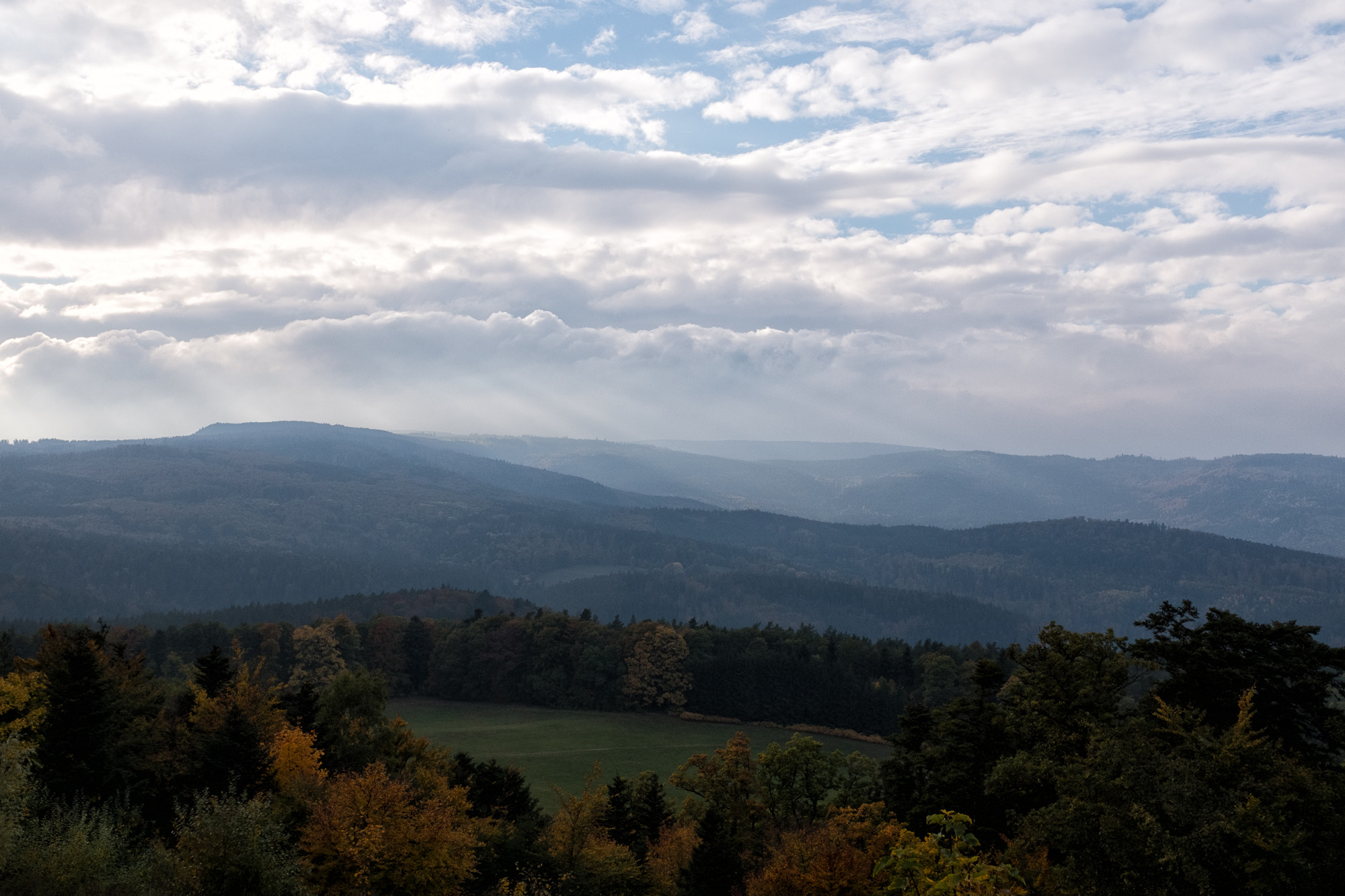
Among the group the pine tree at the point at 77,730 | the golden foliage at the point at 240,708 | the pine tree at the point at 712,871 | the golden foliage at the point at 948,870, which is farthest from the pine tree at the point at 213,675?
the golden foliage at the point at 948,870

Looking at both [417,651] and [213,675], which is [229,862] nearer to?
[213,675]

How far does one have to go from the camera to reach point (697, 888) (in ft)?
159

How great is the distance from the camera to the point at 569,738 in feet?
416

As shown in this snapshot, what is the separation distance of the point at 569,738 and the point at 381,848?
288 ft

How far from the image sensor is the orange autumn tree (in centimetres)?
4197

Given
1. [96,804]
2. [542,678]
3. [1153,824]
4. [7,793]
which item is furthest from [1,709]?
[542,678]

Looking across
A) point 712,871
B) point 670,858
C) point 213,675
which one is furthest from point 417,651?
point 712,871

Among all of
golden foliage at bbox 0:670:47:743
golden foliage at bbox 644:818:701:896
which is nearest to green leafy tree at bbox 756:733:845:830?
golden foliage at bbox 644:818:701:896

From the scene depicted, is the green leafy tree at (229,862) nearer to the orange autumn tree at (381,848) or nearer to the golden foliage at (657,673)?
the orange autumn tree at (381,848)

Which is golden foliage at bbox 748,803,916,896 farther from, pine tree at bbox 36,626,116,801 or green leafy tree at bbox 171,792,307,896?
pine tree at bbox 36,626,116,801

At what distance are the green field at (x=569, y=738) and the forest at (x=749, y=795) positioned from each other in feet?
100

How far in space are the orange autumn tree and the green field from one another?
5433 centimetres

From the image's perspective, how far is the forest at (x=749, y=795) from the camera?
32.2 m

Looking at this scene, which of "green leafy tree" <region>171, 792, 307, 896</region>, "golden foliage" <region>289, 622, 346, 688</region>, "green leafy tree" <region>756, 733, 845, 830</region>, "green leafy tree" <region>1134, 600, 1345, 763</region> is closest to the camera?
"green leafy tree" <region>171, 792, 307, 896</region>
